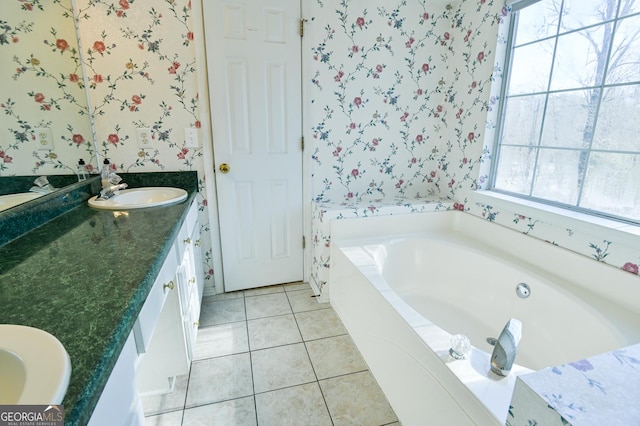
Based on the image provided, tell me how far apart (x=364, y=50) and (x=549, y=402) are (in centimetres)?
228

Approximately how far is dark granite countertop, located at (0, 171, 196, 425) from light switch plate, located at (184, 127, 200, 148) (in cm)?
86

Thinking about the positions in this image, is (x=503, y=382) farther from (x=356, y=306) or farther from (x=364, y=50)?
(x=364, y=50)

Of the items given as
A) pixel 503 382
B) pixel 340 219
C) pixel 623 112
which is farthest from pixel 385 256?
pixel 623 112

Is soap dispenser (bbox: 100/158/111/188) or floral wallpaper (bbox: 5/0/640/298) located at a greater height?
floral wallpaper (bbox: 5/0/640/298)

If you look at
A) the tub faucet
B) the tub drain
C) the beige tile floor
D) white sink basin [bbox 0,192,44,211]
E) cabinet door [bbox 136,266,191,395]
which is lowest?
the beige tile floor

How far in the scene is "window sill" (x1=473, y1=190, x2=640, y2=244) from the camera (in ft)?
4.67

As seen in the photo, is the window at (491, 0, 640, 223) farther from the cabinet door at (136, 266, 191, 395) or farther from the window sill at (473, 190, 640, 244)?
the cabinet door at (136, 266, 191, 395)

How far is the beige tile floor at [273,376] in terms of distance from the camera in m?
1.44

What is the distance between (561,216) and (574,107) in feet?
1.90

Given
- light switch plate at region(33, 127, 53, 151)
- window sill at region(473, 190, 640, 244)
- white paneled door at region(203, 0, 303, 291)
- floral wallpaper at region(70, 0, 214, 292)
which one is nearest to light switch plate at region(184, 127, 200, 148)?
A: floral wallpaper at region(70, 0, 214, 292)

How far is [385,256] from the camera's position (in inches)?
82.5

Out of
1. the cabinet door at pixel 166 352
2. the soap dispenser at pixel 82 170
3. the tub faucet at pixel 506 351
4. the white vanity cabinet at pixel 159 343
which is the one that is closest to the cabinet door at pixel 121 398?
the white vanity cabinet at pixel 159 343

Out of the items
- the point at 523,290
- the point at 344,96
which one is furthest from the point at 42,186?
the point at 523,290

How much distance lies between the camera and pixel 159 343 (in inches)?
56.4
